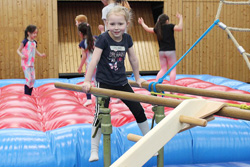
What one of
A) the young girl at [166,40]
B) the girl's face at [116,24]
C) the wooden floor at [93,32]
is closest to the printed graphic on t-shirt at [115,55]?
the girl's face at [116,24]

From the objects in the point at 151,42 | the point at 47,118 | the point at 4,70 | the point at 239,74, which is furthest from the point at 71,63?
the point at 47,118

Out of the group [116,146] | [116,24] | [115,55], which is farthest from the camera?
[116,146]

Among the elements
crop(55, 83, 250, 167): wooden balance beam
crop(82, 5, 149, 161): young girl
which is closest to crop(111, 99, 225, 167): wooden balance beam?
crop(55, 83, 250, 167): wooden balance beam

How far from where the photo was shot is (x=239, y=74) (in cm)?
882

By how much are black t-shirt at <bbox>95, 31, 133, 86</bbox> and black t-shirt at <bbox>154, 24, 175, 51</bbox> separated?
8.02ft

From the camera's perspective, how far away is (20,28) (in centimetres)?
754

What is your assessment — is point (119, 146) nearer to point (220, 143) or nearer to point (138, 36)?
point (220, 143)

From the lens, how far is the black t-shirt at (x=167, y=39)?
4982mm

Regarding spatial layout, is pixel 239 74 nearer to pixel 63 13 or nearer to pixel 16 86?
pixel 63 13

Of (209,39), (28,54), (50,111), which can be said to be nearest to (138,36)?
(209,39)

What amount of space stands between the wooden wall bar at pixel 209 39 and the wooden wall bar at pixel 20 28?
2.47m

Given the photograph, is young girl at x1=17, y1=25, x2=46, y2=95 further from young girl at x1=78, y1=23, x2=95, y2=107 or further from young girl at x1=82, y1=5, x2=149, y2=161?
young girl at x1=82, y1=5, x2=149, y2=161

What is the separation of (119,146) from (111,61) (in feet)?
2.33

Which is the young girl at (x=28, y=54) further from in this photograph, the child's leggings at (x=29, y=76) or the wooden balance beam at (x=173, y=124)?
the wooden balance beam at (x=173, y=124)
